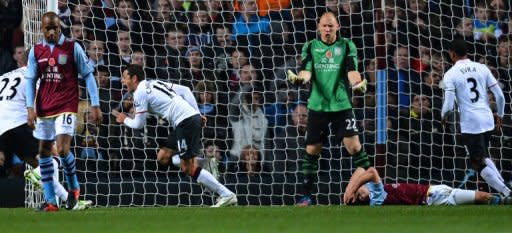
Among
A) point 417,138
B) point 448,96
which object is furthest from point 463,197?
point 417,138

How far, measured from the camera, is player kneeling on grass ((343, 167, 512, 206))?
42.9 ft

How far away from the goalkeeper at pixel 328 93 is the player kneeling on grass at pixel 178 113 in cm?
103

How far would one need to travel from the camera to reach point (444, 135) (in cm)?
1555

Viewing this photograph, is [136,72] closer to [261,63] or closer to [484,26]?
[261,63]

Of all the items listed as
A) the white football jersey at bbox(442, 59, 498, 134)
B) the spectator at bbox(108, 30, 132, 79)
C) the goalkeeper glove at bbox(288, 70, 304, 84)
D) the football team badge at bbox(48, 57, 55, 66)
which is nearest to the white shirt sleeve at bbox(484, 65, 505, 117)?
the white football jersey at bbox(442, 59, 498, 134)

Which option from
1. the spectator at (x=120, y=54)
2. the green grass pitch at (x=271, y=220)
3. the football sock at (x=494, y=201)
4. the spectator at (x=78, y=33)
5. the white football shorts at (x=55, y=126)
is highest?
the spectator at (x=78, y=33)

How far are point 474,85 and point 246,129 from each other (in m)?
3.13

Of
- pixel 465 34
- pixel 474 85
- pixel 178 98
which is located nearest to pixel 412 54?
pixel 465 34

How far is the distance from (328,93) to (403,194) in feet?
4.47

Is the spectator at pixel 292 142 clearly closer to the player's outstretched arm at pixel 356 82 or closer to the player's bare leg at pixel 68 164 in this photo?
the player's outstretched arm at pixel 356 82

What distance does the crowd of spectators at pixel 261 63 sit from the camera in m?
15.3

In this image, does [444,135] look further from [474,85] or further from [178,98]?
[178,98]

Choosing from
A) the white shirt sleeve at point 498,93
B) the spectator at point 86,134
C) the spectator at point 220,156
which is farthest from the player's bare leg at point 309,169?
the spectator at point 86,134

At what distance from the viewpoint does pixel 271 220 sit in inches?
385
